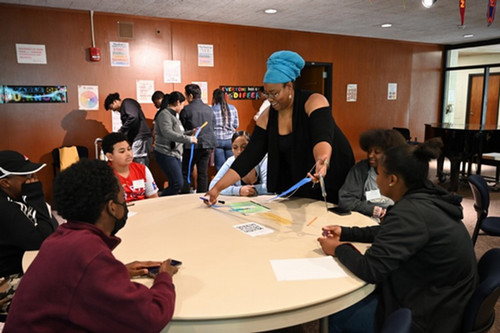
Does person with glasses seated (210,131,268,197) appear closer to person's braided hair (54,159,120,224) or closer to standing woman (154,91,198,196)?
standing woman (154,91,198,196)

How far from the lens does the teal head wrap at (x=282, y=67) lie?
1.94m

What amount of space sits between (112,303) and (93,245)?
0.15m

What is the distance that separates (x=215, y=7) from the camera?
4.92m

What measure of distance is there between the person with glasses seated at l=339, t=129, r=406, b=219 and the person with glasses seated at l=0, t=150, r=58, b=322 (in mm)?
1621

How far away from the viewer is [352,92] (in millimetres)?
7609

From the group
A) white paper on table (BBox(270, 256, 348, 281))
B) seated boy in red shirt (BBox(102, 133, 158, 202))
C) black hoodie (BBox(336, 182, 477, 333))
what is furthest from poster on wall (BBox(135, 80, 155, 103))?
black hoodie (BBox(336, 182, 477, 333))

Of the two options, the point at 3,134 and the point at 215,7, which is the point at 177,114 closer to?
the point at 215,7

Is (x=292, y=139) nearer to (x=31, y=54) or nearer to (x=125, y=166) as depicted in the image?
(x=125, y=166)

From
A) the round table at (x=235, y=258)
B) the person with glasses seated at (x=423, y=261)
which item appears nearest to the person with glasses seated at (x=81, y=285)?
the round table at (x=235, y=258)

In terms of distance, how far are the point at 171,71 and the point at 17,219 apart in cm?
432

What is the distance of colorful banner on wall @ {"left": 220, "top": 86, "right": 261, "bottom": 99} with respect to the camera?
618cm

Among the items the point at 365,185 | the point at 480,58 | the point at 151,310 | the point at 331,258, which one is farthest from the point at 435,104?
the point at 151,310

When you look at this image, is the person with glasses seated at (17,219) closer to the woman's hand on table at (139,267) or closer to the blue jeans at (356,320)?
the woman's hand on table at (139,267)

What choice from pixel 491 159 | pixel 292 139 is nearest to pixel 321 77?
pixel 491 159
